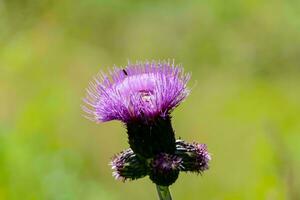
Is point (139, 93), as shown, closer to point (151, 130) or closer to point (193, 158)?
point (151, 130)

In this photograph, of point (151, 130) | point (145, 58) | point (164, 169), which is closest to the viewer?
point (164, 169)

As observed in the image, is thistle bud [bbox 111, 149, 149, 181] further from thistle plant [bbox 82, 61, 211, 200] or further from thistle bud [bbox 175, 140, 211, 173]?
thistle bud [bbox 175, 140, 211, 173]

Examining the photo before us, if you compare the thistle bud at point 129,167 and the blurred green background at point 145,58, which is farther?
the blurred green background at point 145,58

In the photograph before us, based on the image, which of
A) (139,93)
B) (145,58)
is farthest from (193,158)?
(145,58)

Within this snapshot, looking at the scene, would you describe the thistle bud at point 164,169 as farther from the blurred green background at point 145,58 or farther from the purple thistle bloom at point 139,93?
the blurred green background at point 145,58

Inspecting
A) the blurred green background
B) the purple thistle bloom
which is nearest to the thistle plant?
the purple thistle bloom

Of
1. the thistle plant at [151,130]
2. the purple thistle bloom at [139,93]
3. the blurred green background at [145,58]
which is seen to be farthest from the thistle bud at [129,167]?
the blurred green background at [145,58]
